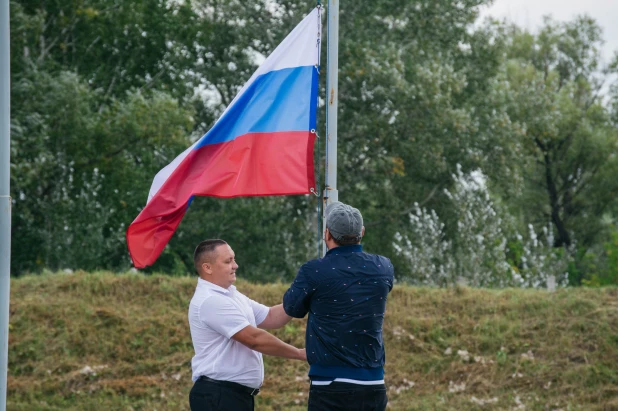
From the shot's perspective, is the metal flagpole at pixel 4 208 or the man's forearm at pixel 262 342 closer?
the man's forearm at pixel 262 342

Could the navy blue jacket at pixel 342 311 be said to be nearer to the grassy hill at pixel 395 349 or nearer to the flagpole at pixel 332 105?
the flagpole at pixel 332 105

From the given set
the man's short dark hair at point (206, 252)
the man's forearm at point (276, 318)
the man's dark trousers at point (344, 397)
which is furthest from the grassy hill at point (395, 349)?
the man's dark trousers at point (344, 397)

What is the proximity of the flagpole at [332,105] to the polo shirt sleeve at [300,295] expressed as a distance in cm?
137

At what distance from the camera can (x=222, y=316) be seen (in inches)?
220

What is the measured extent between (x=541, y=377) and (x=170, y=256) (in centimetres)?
1398

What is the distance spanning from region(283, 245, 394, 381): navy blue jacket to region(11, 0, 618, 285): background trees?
1334cm

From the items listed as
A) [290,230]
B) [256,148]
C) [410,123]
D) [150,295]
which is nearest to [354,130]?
[410,123]

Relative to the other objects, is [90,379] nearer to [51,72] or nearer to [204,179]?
[204,179]

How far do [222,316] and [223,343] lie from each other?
19 cm

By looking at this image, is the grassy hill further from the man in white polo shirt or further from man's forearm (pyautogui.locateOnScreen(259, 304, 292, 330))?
the man in white polo shirt

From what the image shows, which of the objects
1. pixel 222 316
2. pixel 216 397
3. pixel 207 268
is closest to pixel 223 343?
pixel 222 316

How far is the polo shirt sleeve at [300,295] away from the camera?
530 cm

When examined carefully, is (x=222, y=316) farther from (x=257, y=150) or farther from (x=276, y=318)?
(x=257, y=150)

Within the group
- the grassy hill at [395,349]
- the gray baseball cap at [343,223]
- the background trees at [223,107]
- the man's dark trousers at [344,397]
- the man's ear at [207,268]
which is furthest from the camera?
the background trees at [223,107]
